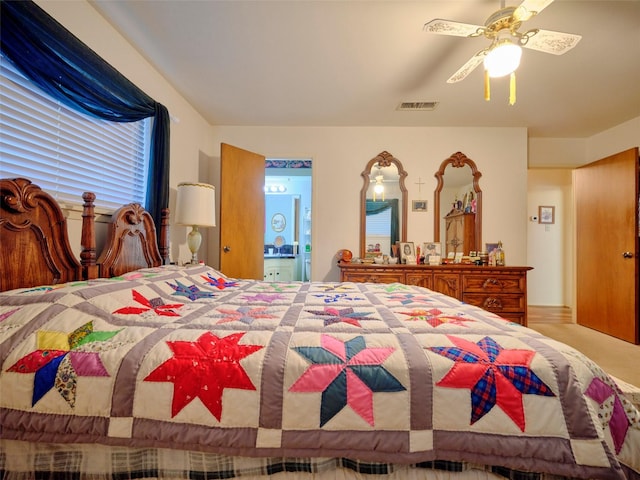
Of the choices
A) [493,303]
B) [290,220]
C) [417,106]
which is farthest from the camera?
[290,220]

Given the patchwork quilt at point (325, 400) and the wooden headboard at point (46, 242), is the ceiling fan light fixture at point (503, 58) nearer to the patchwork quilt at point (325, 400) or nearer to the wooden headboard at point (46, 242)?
the patchwork quilt at point (325, 400)

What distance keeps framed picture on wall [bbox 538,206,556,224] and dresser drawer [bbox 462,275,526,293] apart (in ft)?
7.92

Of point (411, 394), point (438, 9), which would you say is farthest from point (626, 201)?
point (411, 394)

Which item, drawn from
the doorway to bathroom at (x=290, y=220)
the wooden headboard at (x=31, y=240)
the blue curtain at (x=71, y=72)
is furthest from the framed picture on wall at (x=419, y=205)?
the wooden headboard at (x=31, y=240)

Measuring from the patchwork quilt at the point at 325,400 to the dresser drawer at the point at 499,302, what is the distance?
2487 millimetres

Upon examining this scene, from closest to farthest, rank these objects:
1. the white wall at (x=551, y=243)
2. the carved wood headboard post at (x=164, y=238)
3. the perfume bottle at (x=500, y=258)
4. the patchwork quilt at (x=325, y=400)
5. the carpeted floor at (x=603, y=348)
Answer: the patchwork quilt at (x=325, y=400), the carved wood headboard post at (x=164, y=238), the carpeted floor at (x=603, y=348), the perfume bottle at (x=500, y=258), the white wall at (x=551, y=243)

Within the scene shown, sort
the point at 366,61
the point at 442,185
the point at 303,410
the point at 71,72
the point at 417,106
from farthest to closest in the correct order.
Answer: the point at 442,185, the point at 417,106, the point at 366,61, the point at 71,72, the point at 303,410

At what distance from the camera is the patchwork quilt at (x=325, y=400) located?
30.6 inches

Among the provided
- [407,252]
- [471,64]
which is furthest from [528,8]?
[407,252]

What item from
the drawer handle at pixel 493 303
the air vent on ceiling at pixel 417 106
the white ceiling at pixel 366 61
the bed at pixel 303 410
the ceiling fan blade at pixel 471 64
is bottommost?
the drawer handle at pixel 493 303

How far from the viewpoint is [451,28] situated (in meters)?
1.57

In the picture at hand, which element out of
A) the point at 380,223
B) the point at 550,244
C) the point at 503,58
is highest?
the point at 503,58

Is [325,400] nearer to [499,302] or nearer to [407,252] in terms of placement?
[407,252]

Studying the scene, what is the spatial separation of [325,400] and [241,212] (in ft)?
9.31
